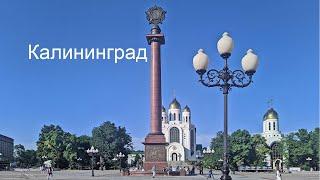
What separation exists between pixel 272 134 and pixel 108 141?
40935 mm

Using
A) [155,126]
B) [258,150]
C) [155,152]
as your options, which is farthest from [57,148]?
[258,150]

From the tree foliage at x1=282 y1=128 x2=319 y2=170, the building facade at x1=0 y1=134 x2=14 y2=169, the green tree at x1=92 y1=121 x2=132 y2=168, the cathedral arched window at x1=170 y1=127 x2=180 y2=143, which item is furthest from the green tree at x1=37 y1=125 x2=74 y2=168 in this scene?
the building facade at x1=0 y1=134 x2=14 y2=169

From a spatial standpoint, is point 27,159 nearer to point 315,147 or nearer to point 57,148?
point 57,148

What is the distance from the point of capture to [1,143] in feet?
464

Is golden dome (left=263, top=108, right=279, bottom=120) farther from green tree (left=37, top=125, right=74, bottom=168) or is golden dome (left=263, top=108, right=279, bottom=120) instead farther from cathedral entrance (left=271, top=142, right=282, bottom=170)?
green tree (left=37, top=125, right=74, bottom=168)

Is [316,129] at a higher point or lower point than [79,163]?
higher

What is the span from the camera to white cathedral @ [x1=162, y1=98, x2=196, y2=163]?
130 m

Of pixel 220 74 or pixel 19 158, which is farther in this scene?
pixel 19 158

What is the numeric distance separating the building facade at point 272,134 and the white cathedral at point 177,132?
21.6 metres

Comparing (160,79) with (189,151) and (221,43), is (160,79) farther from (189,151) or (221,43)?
(189,151)

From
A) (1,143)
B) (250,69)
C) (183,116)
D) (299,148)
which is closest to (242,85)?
(250,69)

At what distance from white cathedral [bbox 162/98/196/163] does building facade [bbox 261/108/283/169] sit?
2162cm

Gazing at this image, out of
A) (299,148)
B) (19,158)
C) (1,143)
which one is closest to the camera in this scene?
(299,148)

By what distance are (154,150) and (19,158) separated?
81.3 m
